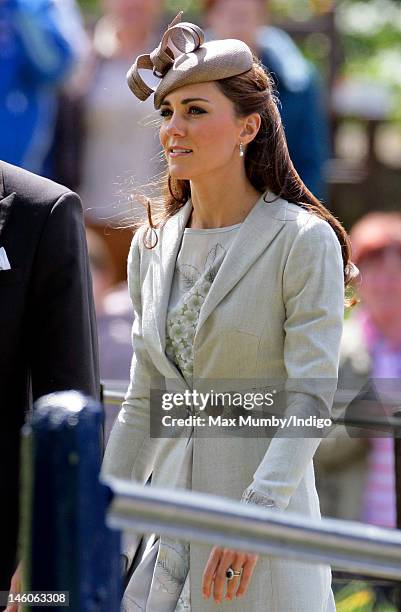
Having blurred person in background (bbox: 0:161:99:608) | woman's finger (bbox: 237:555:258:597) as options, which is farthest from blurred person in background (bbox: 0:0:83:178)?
woman's finger (bbox: 237:555:258:597)

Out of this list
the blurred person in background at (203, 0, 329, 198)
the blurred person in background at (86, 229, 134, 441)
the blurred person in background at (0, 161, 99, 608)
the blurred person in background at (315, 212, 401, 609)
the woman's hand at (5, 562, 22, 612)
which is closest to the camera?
the woman's hand at (5, 562, 22, 612)

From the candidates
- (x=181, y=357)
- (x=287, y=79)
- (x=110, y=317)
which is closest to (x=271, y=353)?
(x=181, y=357)

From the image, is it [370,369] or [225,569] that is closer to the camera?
[225,569]

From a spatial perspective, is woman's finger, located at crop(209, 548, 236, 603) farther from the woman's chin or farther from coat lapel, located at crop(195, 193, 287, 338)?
the woman's chin

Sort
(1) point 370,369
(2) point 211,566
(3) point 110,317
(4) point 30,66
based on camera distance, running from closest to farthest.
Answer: (2) point 211,566, (1) point 370,369, (3) point 110,317, (4) point 30,66

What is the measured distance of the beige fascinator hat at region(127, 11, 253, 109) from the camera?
341 centimetres

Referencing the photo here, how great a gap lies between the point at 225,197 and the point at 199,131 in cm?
18

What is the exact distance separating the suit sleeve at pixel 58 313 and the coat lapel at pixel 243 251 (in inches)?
11.7

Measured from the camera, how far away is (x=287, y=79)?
654 cm

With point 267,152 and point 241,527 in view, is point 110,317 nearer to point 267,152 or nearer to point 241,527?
point 267,152

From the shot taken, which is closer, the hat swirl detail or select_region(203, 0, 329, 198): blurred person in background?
the hat swirl detail

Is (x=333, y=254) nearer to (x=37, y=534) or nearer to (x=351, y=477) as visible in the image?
(x=37, y=534)

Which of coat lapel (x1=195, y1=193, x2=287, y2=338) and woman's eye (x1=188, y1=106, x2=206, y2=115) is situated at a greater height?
woman's eye (x1=188, y1=106, x2=206, y2=115)

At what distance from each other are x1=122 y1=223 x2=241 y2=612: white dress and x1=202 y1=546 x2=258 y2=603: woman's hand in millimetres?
188
